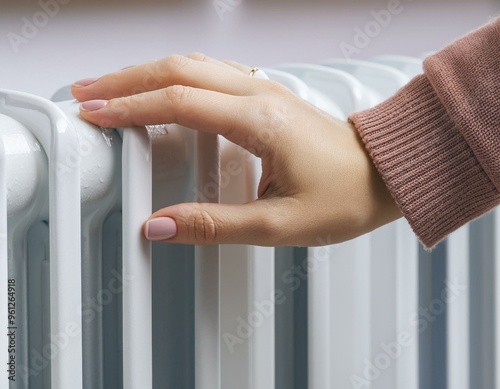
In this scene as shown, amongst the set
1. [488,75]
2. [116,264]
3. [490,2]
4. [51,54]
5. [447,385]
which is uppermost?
[490,2]

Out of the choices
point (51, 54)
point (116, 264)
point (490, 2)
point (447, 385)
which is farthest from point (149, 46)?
point (490, 2)

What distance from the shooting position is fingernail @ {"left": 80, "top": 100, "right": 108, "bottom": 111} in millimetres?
572

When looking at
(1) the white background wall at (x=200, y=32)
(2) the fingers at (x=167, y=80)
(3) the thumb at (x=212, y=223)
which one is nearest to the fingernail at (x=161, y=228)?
(3) the thumb at (x=212, y=223)

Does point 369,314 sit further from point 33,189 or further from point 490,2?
point 490,2

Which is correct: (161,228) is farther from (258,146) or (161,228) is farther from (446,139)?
(446,139)

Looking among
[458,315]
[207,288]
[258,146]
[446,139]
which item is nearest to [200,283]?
[207,288]

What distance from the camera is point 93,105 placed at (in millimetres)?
574

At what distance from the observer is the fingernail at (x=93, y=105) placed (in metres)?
0.57

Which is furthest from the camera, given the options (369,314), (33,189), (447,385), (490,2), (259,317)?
(490,2)

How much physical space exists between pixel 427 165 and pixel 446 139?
2 cm

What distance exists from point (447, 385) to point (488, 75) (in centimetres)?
38

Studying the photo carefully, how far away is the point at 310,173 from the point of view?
1.94 ft

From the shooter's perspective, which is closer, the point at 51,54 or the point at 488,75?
the point at 488,75

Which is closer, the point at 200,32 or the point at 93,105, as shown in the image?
the point at 93,105
